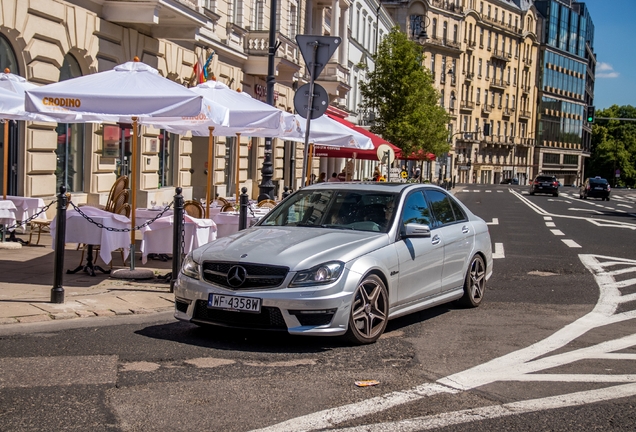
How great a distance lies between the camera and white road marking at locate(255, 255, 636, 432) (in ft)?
16.1

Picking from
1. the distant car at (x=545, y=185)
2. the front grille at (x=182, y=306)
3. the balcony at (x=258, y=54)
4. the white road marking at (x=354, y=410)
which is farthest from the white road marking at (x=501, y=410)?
the distant car at (x=545, y=185)

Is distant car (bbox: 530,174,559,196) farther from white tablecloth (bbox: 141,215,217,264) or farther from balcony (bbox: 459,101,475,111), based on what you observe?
white tablecloth (bbox: 141,215,217,264)

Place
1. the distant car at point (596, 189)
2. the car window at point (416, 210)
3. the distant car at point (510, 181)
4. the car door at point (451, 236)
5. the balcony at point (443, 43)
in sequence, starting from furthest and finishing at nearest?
the distant car at point (510, 181) → the balcony at point (443, 43) → the distant car at point (596, 189) → the car door at point (451, 236) → the car window at point (416, 210)

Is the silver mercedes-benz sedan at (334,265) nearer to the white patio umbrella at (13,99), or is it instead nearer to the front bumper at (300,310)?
the front bumper at (300,310)

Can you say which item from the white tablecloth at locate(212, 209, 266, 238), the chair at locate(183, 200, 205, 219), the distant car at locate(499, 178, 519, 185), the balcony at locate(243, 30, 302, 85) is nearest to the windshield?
the chair at locate(183, 200, 205, 219)

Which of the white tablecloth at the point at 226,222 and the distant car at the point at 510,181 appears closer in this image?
the white tablecloth at the point at 226,222

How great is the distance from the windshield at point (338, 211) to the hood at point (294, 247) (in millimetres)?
212

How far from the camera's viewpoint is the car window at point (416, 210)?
8.34 m

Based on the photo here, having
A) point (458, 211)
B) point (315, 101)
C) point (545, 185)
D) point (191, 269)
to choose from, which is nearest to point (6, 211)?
point (315, 101)

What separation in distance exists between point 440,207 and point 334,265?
2.48 meters

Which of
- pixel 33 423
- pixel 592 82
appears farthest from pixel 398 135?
pixel 592 82

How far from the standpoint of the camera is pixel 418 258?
8.12m

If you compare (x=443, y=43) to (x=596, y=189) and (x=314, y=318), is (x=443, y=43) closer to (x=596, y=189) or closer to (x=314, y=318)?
(x=596, y=189)

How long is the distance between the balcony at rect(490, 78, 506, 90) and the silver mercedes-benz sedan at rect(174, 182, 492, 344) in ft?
368
